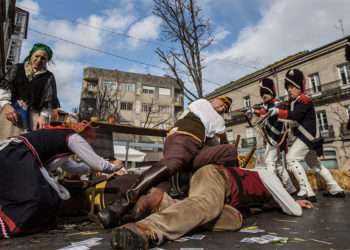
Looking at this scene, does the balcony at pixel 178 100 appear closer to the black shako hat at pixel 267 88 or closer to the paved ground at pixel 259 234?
the black shako hat at pixel 267 88

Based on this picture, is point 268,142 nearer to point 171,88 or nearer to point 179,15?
point 179,15

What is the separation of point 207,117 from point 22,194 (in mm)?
1818

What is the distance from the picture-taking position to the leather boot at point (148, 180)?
1.83m

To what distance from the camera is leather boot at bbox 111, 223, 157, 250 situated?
122 centimetres

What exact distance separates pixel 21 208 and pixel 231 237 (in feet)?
4.75

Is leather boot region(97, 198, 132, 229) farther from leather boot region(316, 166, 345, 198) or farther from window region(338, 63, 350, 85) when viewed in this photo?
window region(338, 63, 350, 85)

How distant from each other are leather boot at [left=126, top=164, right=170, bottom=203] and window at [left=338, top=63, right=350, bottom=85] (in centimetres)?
2533

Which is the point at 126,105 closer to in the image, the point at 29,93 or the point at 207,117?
the point at 29,93

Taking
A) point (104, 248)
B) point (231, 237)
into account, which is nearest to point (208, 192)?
point (231, 237)

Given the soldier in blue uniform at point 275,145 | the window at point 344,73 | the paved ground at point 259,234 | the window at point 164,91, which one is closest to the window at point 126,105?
the window at point 164,91

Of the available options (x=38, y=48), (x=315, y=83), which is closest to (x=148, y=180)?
(x=38, y=48)

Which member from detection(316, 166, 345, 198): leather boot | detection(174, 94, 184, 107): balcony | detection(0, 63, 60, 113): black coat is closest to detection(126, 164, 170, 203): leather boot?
detection(0, 63, 60, 113): black coat

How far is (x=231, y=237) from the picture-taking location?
1572 millimetres

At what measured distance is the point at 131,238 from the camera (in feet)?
4.02
